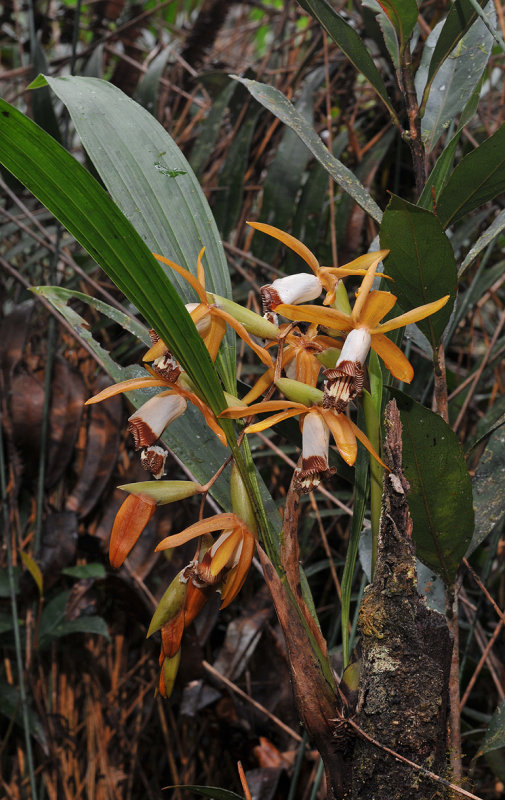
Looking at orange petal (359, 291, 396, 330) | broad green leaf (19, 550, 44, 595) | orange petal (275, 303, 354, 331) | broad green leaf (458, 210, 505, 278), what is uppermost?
broad green leaf (458, 210, 505, 278)

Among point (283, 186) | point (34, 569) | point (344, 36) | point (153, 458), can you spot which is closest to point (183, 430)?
point (153, 458)

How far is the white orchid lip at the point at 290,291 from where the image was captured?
38 cm

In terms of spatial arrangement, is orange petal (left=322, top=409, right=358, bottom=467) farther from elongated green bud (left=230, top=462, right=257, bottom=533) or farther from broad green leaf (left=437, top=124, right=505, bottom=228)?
broad green leaf (left=437, top=124, right=505, bottom=228)

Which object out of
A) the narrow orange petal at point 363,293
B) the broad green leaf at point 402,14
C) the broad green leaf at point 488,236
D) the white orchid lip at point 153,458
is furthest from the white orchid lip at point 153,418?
the broad green leaf at point 402,14

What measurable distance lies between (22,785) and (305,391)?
2.59 ft

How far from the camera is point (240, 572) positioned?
37cm

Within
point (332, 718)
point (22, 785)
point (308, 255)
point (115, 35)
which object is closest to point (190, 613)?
point (332, 718)

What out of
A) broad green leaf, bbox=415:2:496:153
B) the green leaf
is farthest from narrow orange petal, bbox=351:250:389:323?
the green leaf

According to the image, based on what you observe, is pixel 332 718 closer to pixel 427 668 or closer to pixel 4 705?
pixel 427 668

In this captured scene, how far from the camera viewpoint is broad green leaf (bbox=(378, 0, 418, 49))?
1.52ft

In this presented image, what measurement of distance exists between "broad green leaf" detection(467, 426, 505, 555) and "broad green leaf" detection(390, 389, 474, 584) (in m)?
0.06

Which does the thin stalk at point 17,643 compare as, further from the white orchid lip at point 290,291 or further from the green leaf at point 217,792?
the white orchid lip at point 290,291

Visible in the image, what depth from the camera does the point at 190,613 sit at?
0.39 m

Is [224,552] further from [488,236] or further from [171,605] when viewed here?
[488,236]
